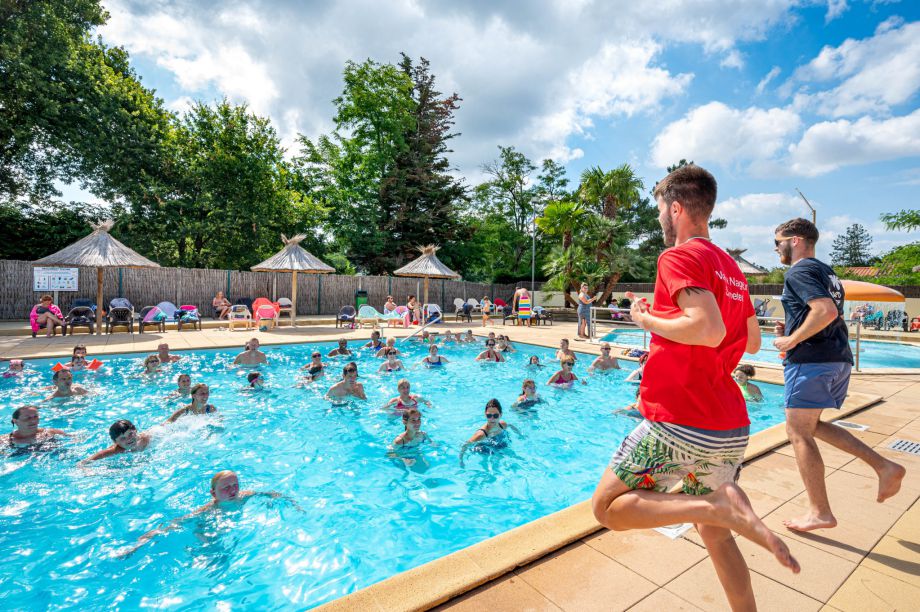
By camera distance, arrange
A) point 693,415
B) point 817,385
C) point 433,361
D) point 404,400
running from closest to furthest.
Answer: point 693,415, point 817,385, point 404,400, point 433,361

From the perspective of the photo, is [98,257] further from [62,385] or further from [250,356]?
[62,385]

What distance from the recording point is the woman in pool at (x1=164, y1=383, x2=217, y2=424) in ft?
20.0

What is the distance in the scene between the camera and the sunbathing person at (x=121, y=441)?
493cm

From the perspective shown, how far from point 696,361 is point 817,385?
1823mm

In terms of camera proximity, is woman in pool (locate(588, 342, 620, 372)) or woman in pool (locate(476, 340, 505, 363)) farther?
woman in pool (locate(476, 340, 505, 363))

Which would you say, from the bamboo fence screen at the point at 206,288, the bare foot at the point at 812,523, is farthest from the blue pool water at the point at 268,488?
the bamboo fence screen at the point at 206,288

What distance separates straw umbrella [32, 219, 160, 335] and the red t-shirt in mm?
15642

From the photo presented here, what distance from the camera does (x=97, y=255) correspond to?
12.7 m

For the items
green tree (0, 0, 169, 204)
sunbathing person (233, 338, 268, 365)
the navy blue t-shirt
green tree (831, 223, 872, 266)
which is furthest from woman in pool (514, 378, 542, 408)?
green tree (831, 223, 872, 266)

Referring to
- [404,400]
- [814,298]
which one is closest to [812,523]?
[814,298]

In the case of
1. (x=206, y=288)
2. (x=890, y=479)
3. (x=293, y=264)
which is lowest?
(x=890, y=479)

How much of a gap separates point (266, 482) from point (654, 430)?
14.9 ft

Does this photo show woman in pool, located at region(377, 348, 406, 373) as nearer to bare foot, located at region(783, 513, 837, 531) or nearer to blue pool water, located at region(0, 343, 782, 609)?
blue pool water, located at region(0, 343, 782, 609)

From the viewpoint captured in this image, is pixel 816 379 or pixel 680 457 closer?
pixel 680 457
